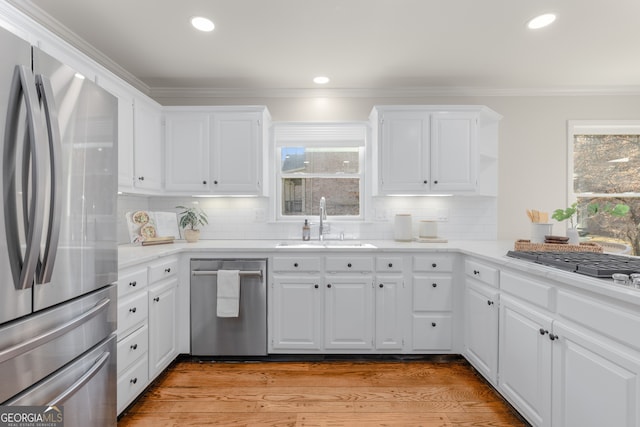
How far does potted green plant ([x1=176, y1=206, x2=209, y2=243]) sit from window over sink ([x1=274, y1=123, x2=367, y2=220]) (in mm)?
815

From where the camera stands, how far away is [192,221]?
307 centimetres

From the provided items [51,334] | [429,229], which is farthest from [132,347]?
[429,229]

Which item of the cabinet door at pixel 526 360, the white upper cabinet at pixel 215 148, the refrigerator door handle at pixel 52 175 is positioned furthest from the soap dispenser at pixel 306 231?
the refrigerator door handle at pixel 52 175

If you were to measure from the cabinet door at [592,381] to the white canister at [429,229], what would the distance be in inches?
65.4

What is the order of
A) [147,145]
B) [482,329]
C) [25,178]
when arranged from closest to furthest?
[25,178] < [482,329] < [147,145]

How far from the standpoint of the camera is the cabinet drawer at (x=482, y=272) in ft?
6.84

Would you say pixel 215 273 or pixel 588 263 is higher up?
pixel 588 263

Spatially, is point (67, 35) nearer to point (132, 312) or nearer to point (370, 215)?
point (132, 312)

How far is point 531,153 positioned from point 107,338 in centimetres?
399

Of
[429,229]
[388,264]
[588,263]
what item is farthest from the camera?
[429,229]

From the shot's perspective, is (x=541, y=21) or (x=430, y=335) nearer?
(x=541, y=21)

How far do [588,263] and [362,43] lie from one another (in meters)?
2.07

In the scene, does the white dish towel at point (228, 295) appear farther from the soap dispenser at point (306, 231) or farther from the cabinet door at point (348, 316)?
the soap dispenser at point (306, 231)

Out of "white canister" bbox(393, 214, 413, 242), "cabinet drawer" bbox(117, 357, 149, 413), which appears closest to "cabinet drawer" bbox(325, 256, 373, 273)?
"white canister" bbox(393, 214, 413, 242)
